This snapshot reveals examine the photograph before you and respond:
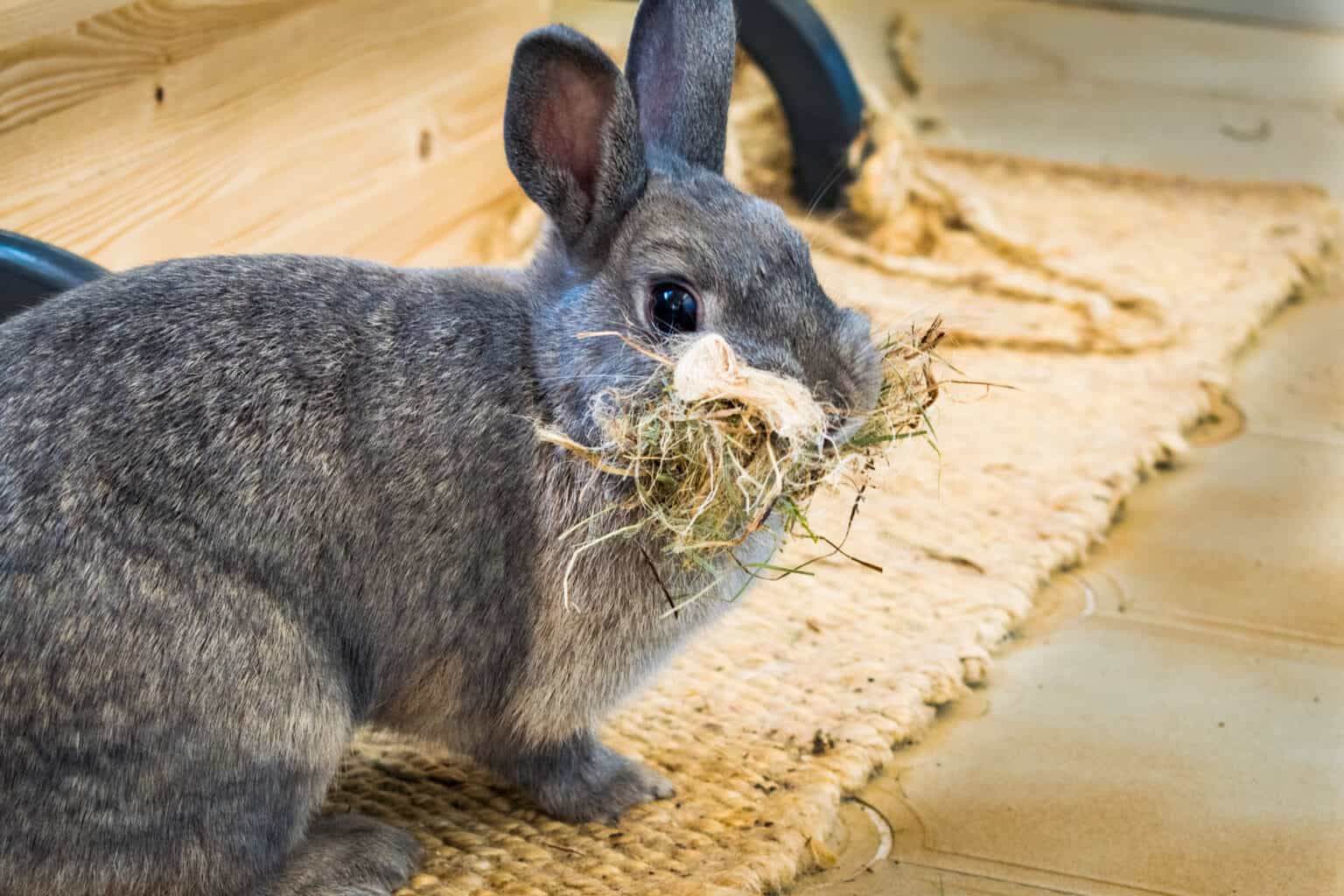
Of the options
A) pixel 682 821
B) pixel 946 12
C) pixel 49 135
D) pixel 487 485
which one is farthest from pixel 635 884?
pixel 946 12

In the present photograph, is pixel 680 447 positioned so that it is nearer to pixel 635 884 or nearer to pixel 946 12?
pixel 635 884

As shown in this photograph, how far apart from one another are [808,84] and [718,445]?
2.52m

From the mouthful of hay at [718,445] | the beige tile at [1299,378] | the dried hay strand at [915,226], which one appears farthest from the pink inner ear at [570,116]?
the beige tile at [1299,378]

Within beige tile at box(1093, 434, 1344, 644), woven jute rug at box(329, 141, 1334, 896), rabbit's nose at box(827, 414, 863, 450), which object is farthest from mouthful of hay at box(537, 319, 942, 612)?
beige tile at box(1093, 434, 1344, 644)

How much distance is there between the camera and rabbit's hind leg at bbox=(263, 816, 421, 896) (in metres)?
1.81

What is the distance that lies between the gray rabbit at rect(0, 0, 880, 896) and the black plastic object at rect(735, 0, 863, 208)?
1.86 m

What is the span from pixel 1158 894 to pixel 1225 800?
258 mm

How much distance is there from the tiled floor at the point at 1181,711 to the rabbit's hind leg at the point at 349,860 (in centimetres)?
50

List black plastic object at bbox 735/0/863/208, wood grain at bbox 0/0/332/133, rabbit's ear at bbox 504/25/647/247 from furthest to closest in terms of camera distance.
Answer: black plastic object at bbox 735/0/863/208 < wood grain at bbox 0/0/332/133 < rabbit's ear at bbox 504/25/647/247

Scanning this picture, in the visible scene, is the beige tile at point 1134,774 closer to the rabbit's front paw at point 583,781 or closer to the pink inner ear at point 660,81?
the rabbit's front paw at point 583,781

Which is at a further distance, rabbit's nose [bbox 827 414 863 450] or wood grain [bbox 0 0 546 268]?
wood grain [bbox 0 0 546 268]

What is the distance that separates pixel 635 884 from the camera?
73.9 inches

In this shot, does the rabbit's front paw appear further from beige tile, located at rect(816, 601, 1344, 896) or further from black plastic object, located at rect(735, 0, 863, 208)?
black plastic object, located at rect(735, 0, 863, 208)

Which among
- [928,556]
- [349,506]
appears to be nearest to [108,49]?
[349,506]
